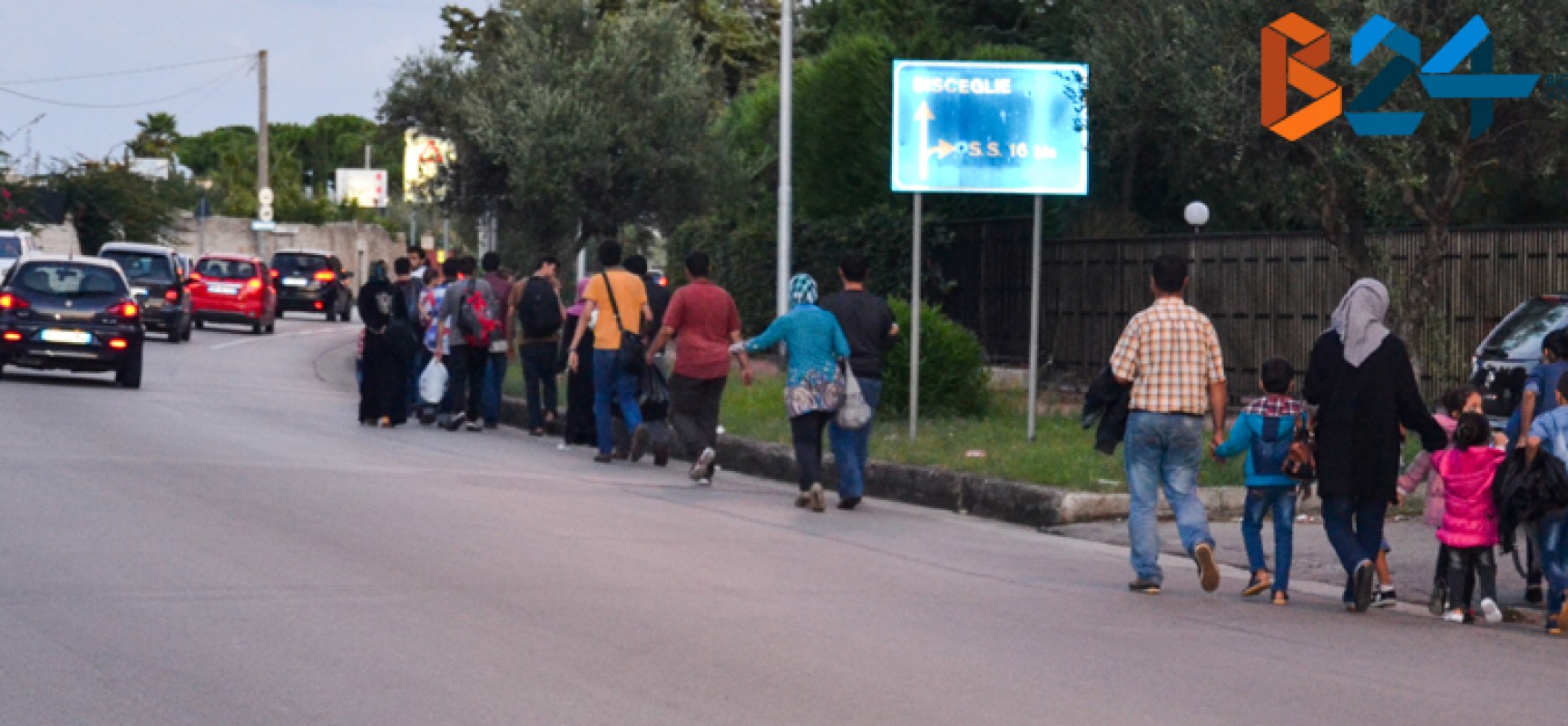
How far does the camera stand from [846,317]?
585 inches

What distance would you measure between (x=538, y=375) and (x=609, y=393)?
2930mm

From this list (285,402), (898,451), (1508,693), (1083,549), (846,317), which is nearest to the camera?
(1508,693)

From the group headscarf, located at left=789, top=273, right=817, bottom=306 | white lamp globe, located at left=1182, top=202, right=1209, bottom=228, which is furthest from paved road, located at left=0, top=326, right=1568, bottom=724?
white lamp globe, located at left=1182, top=202, right=1209, bottom=228

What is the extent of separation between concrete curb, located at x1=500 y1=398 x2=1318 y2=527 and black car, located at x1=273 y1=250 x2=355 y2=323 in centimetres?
3543

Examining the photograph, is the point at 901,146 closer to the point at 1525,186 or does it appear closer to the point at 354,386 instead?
the point at 354,386

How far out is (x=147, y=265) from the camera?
35406mm

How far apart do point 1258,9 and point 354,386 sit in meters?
15.2

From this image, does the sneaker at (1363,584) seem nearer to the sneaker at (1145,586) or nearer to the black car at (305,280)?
the sneaker at (1145,586)

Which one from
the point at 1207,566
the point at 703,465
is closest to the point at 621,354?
the point at 703,465

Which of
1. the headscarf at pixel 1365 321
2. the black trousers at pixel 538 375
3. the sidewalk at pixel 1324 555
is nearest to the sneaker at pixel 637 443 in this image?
the black trousers at pixel 538 375

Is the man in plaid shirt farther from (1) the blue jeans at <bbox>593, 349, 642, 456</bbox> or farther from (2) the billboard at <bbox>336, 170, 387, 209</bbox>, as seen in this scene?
(2) the billboard at <bbox>336, 170, 387, 209</bbox>

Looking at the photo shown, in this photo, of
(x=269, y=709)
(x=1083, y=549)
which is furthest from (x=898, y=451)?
(x=269, y=709)

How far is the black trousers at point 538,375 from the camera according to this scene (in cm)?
2016

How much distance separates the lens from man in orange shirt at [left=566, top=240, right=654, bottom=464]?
17500 mm
